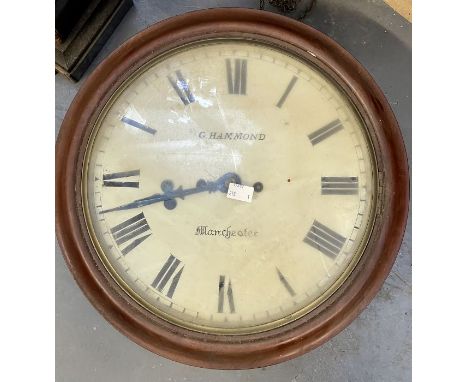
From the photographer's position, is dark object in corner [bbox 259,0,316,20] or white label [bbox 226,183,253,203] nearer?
white label [bbox 226,183,253,203]

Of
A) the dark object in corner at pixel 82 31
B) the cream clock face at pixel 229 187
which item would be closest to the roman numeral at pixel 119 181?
the cream clock face at pixel 229 187

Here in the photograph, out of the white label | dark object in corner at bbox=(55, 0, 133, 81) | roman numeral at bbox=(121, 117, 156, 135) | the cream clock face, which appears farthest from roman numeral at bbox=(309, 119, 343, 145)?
dark object in corner at bbox=(55, 0, 133, 81)

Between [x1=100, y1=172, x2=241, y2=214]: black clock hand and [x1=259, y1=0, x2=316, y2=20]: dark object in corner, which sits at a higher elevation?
[x1=259, y1=0, x2=316, y2=20]: dark object in corner

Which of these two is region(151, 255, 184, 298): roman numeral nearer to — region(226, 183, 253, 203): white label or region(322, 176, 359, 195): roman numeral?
region(226, 183, 253, 203): white label

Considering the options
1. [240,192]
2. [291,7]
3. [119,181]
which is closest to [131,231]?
[119,181]

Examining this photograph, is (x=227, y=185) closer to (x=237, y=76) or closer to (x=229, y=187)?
(x=229, y=187)

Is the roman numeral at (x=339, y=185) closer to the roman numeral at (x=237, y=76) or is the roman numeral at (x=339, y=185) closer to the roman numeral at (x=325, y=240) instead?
the roman numeral at (x=325, y=240)
